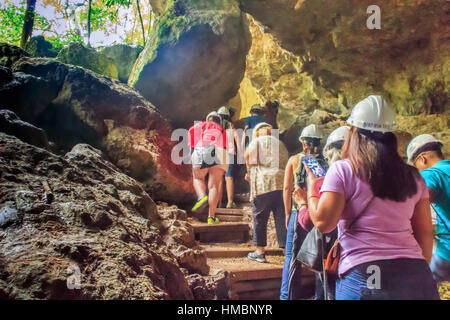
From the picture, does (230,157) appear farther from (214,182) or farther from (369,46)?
(369,46)

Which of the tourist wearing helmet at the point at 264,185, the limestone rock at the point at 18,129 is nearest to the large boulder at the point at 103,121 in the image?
the limestone rock at the point at 18,129

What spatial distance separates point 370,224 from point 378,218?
0.16 ft

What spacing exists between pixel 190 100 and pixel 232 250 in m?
5.33

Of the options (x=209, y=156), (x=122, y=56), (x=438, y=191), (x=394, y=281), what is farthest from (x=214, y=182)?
(x=122, y=56)

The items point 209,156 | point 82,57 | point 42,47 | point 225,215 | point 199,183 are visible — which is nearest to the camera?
point 209,156

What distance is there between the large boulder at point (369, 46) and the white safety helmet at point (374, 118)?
5.79 meters

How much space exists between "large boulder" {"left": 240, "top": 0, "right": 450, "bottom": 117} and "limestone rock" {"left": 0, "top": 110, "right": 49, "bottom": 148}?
21.8 feet

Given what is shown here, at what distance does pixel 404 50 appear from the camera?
7047 millimetres

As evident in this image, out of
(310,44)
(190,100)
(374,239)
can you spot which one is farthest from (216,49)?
(374,239)

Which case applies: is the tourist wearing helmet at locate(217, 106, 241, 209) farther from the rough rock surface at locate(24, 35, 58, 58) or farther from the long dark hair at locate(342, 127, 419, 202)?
the rough rock surface at locate(24, 35, 58, 58)

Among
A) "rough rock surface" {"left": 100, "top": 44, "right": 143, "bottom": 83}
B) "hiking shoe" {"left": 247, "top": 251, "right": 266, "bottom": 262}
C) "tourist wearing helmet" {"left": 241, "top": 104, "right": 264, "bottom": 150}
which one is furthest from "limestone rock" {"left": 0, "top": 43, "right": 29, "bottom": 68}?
"hiking shoe" {"left": 247, "top": 251, "right": 266, "bottom": 262}

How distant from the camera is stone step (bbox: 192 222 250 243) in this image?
15.3ft

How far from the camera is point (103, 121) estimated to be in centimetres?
586

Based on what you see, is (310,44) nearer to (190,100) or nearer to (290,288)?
(190,100)
